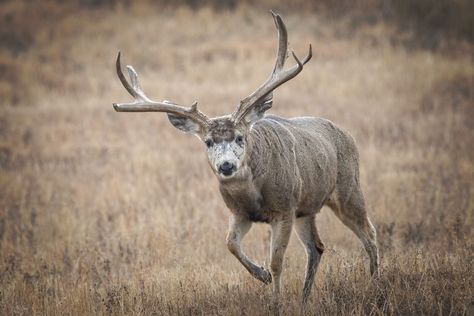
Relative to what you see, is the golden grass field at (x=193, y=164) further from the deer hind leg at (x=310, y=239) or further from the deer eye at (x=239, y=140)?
the deer eye at (x=239, y=140)

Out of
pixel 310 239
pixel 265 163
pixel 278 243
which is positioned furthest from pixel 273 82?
pixel 310 239

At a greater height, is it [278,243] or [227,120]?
[227,120]

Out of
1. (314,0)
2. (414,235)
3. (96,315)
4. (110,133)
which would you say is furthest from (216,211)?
(314,0)

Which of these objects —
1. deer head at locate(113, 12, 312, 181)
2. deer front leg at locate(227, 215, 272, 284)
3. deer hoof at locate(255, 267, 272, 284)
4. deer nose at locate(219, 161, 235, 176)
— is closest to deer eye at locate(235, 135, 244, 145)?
deer head at locate(113, 12, 312, 181)

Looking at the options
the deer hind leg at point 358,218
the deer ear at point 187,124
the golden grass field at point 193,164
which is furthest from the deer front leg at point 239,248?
the deer hind leg at point 358,218

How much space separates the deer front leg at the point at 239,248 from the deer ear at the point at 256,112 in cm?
→ 88

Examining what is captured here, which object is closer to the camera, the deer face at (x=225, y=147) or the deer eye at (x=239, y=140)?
the deer face at (x=225, y=147)

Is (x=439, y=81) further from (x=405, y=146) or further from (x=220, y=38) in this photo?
(x=220, y=38)

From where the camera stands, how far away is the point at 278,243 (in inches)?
258

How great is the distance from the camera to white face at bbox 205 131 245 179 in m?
6.09

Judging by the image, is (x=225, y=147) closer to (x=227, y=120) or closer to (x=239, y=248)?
(x=227, y=120)

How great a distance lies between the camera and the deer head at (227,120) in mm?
6215

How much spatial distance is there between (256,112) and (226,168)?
80cm

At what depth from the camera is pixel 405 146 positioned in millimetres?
14914
